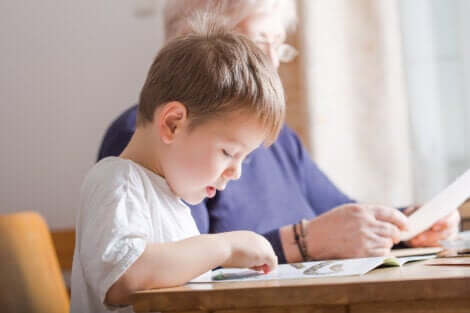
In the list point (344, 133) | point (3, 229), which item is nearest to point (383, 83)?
point (344, 133)

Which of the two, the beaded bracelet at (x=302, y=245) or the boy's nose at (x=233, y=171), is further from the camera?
the beaded bracelet at (x=302, y=245)

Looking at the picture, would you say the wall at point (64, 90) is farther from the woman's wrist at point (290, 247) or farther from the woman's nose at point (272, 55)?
the woman's wrist at point (290, 247)

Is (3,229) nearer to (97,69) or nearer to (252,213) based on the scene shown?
(252,213)

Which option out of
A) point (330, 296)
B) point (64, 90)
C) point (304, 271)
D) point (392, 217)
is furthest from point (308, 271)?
point (64, 90)

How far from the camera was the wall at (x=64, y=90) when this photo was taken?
117 inches

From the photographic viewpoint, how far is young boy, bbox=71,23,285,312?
103 cm

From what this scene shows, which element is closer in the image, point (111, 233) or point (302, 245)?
point (111, 233)

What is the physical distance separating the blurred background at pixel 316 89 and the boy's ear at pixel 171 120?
Result: 1.60 m

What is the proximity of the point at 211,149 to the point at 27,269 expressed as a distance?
2.42 feet

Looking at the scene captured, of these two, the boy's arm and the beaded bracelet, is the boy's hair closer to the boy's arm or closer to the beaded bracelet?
the boy's arm

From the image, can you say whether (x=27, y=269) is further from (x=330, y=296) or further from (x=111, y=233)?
(x=330, y=296)

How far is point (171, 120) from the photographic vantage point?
1.13 m

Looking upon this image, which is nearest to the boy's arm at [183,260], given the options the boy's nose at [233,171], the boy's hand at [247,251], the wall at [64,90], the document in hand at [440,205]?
the boy's hand at [247,251]

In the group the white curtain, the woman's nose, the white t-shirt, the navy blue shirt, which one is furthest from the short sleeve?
the white curtain
